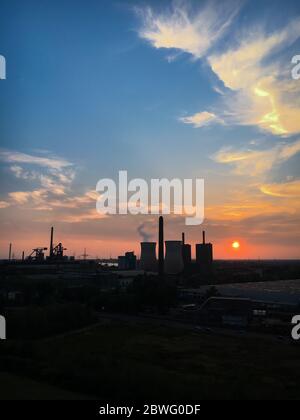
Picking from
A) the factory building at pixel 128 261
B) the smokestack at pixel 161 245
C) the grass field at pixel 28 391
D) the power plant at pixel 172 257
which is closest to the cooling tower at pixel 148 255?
the power plant at pixel 172 257

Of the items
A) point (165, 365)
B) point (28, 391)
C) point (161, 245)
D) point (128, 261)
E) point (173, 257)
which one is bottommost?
point (165, 365)

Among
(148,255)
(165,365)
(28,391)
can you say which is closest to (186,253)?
(148,255)

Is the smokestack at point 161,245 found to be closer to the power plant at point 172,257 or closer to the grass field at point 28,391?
the power plant at point 172,257

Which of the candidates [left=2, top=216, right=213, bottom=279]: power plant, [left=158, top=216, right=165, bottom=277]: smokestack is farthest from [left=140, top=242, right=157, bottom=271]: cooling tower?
[left=158, top=216, right=165, bottom=277]: smokestack

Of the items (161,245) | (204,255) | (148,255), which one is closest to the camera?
(161,245)

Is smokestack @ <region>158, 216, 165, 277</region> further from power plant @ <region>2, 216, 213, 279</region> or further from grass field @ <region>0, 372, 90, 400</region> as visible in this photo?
grass field @ <region>0, 372, 90, 400</region>

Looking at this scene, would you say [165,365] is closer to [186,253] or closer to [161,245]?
[161,245]
